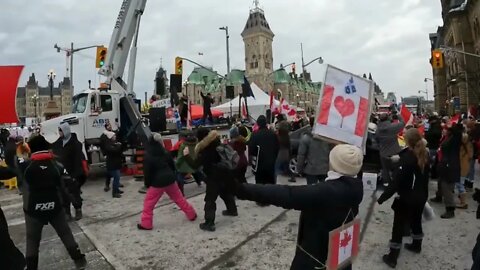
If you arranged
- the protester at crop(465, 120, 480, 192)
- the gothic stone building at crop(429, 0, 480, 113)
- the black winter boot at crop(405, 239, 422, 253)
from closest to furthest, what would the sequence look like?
the black winter boot at crop(405, 239, 422, 253) → the protester at crop(465, 120, 480, 192) → the gothic stone building at crop(429, 0, 480, 113)

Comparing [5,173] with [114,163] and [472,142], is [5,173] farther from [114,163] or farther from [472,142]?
[472,142]

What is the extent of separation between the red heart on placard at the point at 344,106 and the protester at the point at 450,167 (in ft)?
12.7

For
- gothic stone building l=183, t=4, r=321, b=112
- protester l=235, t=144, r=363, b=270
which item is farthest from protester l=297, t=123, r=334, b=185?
gothic stone building l=183, t=4, r=321, b=112

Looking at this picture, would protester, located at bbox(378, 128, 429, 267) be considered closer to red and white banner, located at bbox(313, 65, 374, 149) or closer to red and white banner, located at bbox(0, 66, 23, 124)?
red and white banner, located at bbox(313, 65, 374, 149)

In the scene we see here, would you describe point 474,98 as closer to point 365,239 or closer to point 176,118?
point 176,118

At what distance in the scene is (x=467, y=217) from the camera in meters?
7.03

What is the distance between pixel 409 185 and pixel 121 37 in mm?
11891

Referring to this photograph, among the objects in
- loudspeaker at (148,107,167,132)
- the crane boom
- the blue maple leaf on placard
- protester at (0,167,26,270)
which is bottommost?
protester at (0,167,26,270)

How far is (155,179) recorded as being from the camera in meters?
6.80

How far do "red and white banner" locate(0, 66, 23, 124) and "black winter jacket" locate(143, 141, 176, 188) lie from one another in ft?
10.00

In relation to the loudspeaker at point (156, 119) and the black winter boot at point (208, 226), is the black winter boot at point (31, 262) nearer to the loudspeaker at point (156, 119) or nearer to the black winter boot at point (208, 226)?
the black winter boot at point (208, 226)

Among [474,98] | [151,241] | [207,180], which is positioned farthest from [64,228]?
[474,98]

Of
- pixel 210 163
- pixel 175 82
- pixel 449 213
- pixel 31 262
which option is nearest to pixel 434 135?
pixel 449 213

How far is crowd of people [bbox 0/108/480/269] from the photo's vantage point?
2771 mm
